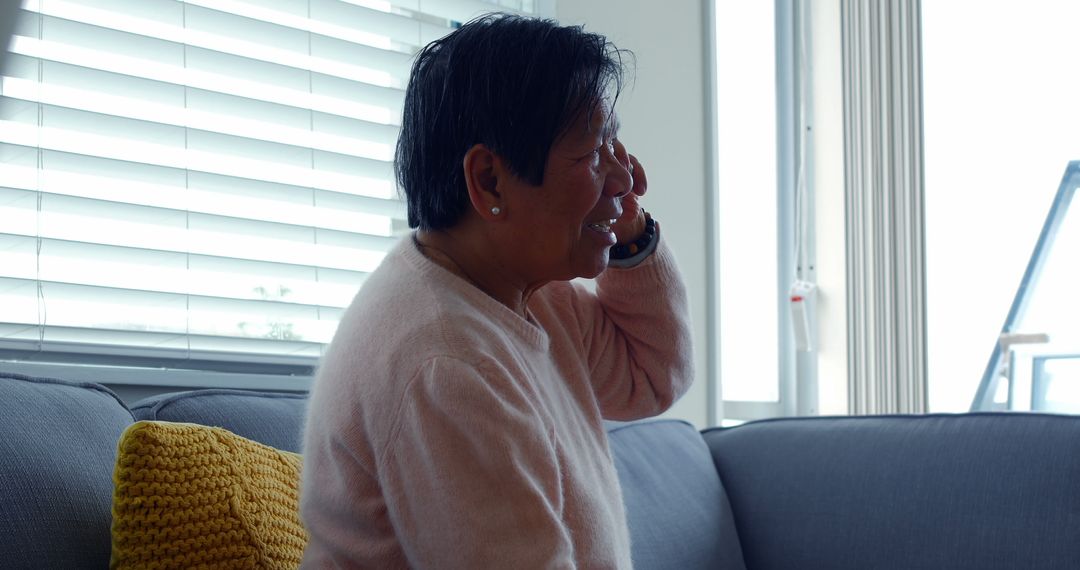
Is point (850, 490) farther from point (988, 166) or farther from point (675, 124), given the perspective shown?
point (988, 166)

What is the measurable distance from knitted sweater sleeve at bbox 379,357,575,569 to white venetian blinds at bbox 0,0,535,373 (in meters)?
0.89

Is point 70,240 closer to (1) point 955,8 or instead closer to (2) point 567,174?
(2) point 567,174

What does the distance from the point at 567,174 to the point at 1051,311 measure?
7.81ft

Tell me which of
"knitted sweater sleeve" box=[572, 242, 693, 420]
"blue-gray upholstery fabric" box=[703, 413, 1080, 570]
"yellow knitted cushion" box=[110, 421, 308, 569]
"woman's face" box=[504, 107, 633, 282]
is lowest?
"blue-gray upholstery fabric" box=[703, 413, 1080, 570]

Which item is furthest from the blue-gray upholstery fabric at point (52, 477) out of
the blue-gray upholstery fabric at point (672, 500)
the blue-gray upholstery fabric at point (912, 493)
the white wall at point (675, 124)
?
the white wall at point (675, 124)

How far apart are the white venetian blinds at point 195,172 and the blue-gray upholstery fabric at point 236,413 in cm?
36

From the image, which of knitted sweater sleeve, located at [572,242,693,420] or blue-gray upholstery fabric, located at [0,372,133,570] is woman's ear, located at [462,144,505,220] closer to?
knitted sweater sleeve, located at [572,242,693,420]

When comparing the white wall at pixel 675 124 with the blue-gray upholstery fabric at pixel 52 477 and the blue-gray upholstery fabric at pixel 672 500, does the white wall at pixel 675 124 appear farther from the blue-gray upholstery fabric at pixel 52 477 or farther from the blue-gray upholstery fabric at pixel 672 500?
the blue-gray upholstery fabric at pixel 52 477

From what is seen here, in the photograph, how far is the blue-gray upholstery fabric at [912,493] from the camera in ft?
5.43

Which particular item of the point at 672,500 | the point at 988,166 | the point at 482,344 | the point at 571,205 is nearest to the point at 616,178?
the point at 571,205

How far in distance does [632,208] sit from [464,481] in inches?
19.0

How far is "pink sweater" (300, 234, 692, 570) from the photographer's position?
2.58ft

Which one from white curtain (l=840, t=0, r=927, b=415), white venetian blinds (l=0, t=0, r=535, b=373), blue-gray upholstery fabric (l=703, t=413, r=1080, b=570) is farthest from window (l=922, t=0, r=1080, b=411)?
white venetian blinds (l=0, t=0, r=535, b=373)

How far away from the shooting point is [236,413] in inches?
48.9
